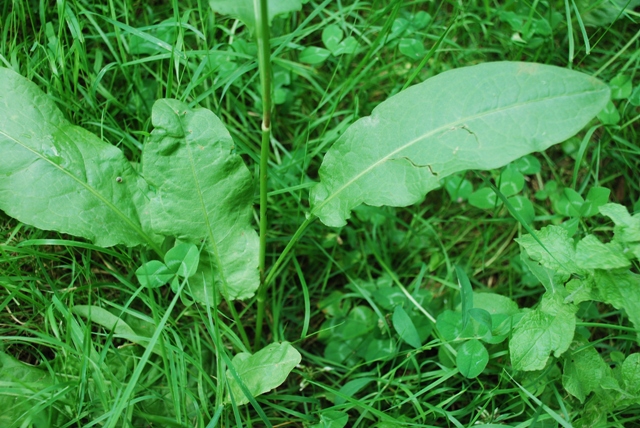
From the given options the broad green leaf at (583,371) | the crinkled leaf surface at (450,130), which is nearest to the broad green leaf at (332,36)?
the crinkled leaf surface at (450,130)

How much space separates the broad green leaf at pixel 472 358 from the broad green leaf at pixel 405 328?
16 cm

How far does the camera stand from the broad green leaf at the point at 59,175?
1.55m

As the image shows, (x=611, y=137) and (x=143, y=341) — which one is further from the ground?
(x=611, y=137)

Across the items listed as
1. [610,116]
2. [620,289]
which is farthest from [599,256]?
[610,116]

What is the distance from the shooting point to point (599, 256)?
4.48 feet

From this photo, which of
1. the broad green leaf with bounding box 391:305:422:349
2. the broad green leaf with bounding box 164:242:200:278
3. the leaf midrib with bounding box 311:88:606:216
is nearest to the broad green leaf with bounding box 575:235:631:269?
the leaf midrib with bounding box 311:88:606:216

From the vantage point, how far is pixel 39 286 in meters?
1.74

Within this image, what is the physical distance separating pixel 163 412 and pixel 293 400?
404 mm

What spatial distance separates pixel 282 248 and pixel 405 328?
1.88 feet

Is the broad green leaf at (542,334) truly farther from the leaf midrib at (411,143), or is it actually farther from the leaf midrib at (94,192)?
the leaf midrib at (94,192)

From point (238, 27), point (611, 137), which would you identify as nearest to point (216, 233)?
point (238, 27)

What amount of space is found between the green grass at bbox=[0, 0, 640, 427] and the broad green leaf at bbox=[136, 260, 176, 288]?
10 centimetres

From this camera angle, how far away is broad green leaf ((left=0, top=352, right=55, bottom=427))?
57.6 inches

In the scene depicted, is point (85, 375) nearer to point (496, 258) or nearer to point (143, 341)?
point (143, 341)
